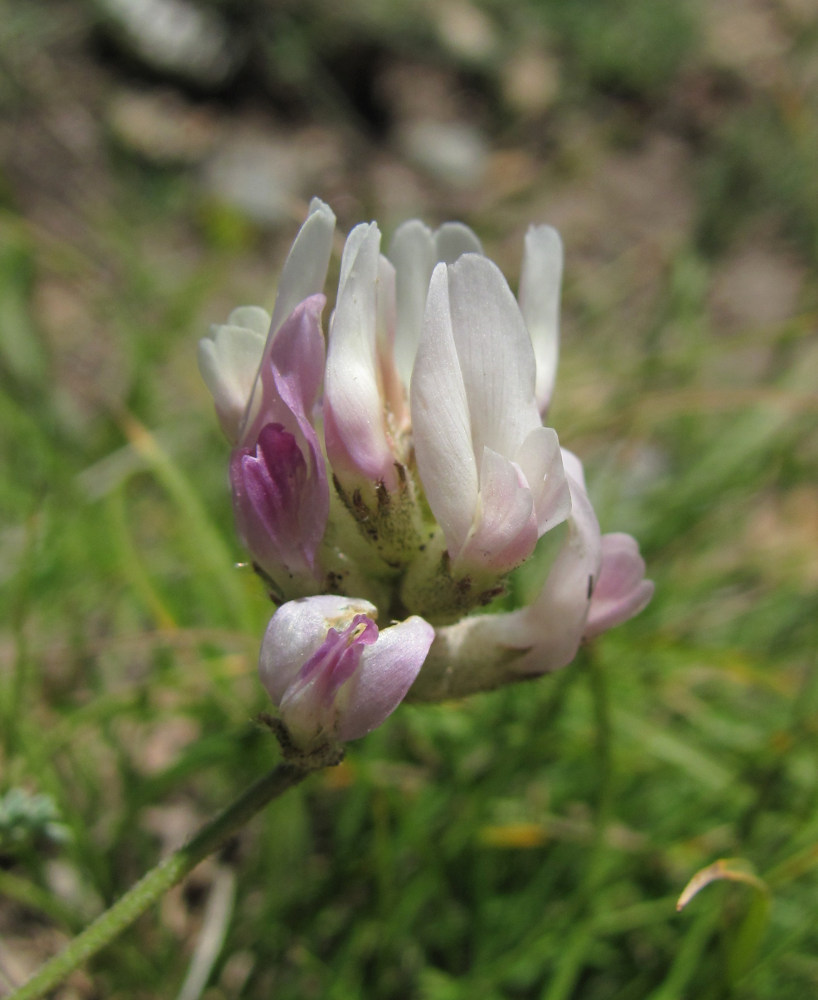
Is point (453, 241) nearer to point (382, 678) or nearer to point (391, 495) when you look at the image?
point (391, 495)

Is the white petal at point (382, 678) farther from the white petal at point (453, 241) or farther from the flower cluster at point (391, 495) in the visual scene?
the white petal at point (453, 241)

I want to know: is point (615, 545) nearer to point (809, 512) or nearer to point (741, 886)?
point (741, 886)

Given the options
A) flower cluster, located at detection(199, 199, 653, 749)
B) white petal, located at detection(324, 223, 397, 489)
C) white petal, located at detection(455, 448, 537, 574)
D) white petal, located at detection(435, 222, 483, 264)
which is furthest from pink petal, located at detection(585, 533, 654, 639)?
white petal, located at detection(435, 222, 483, 264)

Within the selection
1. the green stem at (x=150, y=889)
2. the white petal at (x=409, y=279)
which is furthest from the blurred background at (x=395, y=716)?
the white petal at (x=409, y=279)

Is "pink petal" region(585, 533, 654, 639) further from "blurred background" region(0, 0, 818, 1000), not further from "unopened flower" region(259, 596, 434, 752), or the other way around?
"blurred background" region(0, 0, 818, 1000)

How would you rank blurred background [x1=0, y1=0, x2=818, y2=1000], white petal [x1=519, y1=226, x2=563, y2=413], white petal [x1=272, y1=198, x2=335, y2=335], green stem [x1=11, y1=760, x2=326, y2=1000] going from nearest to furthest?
green stem [x1=11, y1=760, x2=326, y2=1000] < white petal [x1=272, y1=198, x2=335, y2=335] < white petal [x1=519, y1=226, x2=563, y2=413] < blurred background [x1=0, y1=0, x2=818, y2=1000]

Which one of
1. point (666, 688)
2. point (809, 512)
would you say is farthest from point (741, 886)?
point (809, 512)
